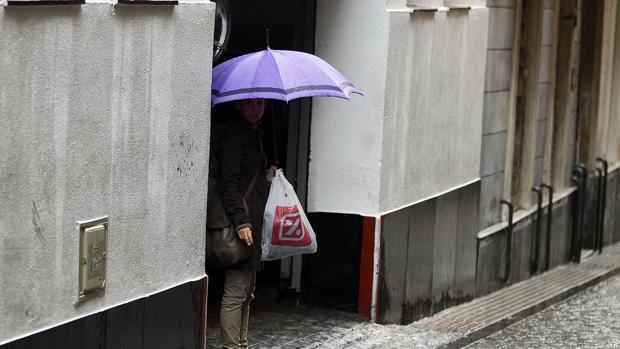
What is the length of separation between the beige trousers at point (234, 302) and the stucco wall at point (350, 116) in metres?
1.89

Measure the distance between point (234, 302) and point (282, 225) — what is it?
1.80ft

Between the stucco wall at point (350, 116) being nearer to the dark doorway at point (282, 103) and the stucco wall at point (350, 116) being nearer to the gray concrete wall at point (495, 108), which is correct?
the dark doorway at point (282, 103)

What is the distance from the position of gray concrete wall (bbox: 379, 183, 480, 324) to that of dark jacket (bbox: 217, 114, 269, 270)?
2085 mm

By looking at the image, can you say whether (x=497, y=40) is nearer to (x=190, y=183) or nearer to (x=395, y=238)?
(x=395, y=238)

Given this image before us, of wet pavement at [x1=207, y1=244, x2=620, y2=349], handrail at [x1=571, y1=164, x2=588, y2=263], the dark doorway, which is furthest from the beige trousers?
handrail at [x1=571, y1=164, x2=588, y2=263]

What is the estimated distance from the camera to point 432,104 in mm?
10680

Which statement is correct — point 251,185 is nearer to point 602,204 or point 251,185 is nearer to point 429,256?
point 429,256

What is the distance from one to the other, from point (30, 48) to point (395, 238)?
484 centimetres

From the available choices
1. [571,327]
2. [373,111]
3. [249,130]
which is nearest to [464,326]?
[571,327]

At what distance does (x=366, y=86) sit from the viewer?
9.55 meters

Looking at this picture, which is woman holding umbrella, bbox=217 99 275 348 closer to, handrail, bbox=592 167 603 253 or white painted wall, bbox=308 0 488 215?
white painted wall, bbox=308 0 488 215

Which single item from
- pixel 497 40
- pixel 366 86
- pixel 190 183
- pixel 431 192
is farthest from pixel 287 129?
pixel 497 40

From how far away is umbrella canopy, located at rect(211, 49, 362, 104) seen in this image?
7.39 metres

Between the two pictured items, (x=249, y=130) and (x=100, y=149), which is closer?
(x=100, y=149)
